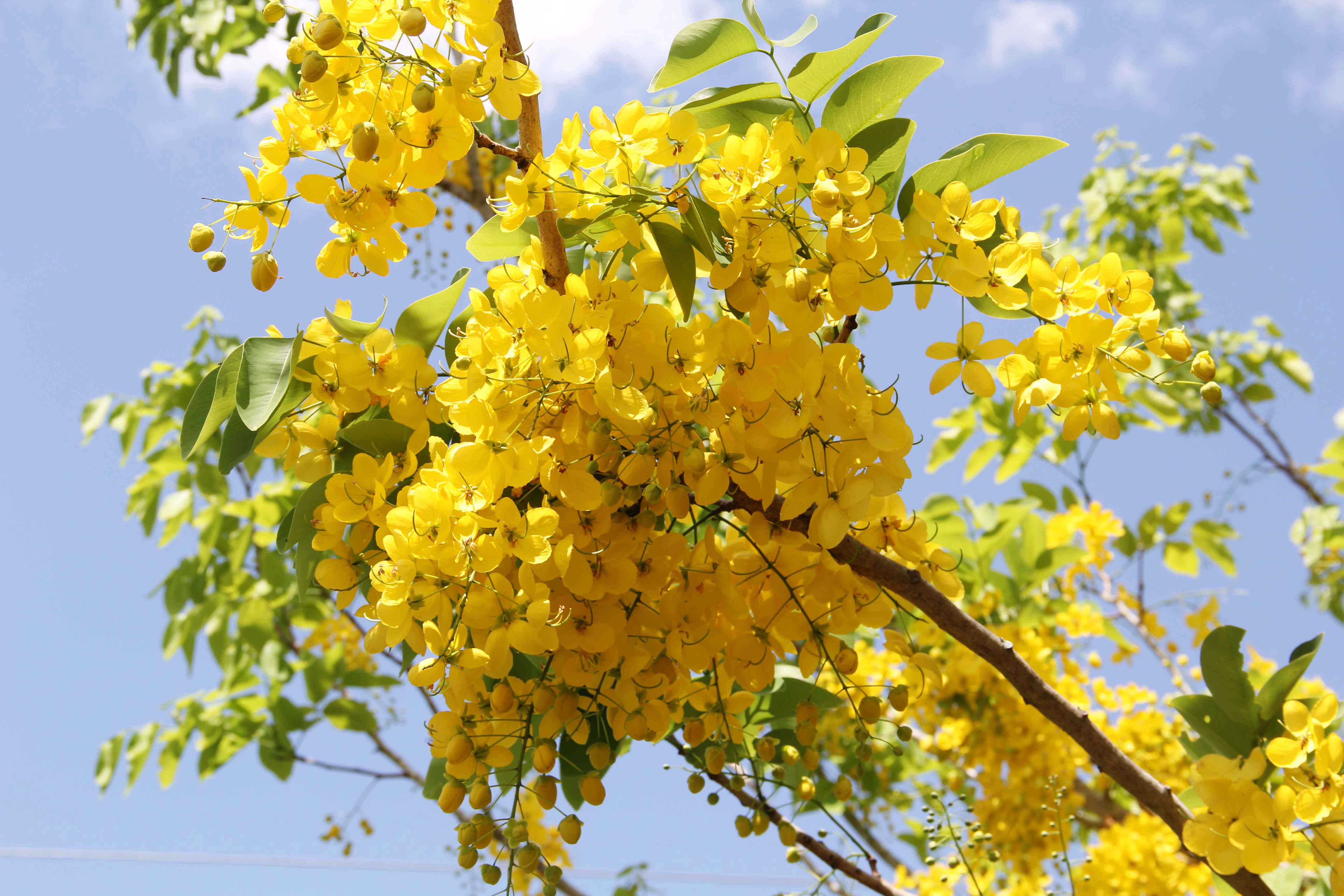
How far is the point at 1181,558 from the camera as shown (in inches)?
115

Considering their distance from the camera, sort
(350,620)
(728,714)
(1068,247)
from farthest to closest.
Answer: (1068,247)
(350,620)
(728,714)

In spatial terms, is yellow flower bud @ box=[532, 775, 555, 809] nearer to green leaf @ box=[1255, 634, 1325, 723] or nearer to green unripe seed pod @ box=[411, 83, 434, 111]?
green unripe seed pod @ box=[411, 83, 434, 111]

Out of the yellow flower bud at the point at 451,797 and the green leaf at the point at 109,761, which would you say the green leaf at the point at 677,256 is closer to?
the yellow flower bud at the point at 451,797

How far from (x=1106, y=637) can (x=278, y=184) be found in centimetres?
261

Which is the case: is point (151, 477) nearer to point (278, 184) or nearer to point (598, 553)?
point (278, 184)

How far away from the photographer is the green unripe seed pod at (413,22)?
2.56ft

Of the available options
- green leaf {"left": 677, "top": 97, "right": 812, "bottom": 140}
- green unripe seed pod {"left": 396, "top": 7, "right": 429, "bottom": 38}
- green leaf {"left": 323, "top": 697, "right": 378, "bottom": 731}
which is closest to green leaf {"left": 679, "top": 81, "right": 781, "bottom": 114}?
green leaf {"left": 677, "top": 97, "right": 812, "bottom": 140}

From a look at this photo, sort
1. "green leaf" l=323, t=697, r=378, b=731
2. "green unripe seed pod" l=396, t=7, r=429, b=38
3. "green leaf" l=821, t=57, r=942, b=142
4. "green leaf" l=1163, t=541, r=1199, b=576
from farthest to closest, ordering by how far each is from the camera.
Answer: "green leaf" l=1163, t=541, r=1199, b=576
"green leaf" l=323, t=697, r=378, b=731
"green leaf" l=821, t=57, r=942, b=142
"green unripe seed pod" l=396, t=7, r=429, b=38

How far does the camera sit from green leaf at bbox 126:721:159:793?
99.8 inches

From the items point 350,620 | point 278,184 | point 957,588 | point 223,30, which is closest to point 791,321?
point 957,588

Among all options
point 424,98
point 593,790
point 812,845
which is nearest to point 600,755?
point 593,790

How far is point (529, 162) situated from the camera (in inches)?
35.0

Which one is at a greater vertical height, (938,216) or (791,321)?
(938,216)

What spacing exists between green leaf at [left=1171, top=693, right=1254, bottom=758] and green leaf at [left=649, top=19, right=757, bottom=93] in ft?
2.73
